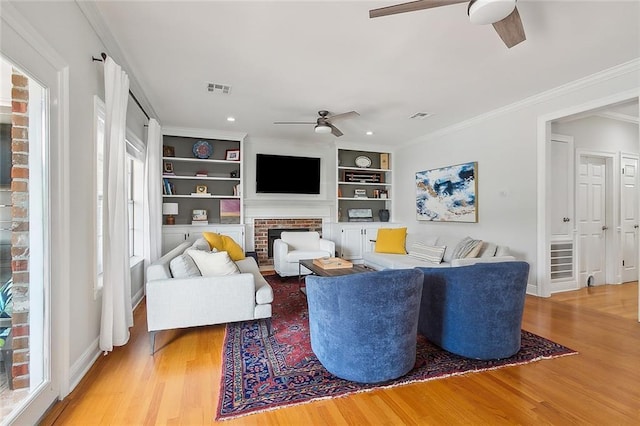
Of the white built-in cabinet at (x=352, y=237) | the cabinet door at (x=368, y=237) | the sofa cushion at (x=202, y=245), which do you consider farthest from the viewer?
the cabinet door at (x=368, y=237)

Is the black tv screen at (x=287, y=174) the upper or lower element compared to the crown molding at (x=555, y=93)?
lower

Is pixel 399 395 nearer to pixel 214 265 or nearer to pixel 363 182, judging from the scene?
pixel 214 265

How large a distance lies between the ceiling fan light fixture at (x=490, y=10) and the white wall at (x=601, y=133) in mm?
3184

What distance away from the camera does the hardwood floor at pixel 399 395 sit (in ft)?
5.34

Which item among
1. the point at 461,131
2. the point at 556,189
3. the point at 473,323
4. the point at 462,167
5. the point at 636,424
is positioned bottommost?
the point at 636,424

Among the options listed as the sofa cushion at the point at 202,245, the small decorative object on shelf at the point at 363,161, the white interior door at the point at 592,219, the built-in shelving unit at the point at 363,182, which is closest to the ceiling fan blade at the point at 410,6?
the sofa cushion at the point at 202,245

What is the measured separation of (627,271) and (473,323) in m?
4.62

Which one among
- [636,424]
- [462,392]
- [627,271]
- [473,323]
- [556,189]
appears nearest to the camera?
[636,424]

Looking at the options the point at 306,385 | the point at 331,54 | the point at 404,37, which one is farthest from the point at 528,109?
the point at 306,385

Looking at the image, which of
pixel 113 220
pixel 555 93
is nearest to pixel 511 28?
pixel 555 93

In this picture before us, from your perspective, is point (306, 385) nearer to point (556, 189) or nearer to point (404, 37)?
point (404, 37)

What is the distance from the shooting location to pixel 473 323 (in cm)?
214

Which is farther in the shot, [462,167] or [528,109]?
[462,167]

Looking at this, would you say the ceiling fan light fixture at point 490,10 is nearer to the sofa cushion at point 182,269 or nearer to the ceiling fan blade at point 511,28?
the ceiling fan blade at point 511,28
